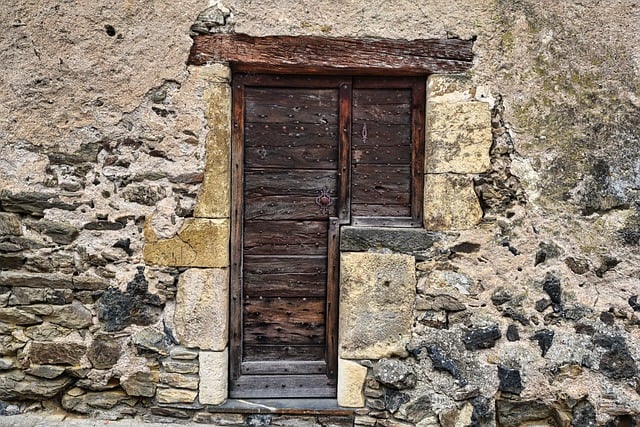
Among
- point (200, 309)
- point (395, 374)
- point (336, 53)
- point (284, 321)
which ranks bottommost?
point (395, 374)

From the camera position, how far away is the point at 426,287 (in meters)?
2.83

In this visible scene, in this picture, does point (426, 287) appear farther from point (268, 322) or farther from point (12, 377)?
point (12, 377)

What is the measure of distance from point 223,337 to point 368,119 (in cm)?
144

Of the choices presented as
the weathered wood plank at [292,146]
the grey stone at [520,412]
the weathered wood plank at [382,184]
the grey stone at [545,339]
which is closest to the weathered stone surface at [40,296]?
the weathered wood plank at [292,146]

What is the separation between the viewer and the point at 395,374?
2.79m

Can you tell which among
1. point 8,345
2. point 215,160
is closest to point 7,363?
point 8,345

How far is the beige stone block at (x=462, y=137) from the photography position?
2.79m

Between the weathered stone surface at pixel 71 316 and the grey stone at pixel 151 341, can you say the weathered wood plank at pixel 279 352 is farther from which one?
the weathered stone surface at pixel 71 316

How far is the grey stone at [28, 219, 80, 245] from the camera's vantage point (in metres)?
2.80

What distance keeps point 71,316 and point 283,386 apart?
47.7 inches

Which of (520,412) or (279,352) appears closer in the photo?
(520,412)

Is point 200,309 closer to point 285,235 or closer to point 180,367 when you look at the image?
point 180,367

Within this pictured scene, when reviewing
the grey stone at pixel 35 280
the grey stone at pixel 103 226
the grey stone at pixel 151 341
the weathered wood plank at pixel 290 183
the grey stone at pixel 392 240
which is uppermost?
the weathered wood plank at pixel 290 183

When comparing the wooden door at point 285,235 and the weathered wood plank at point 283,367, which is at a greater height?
the wooden door at point 285,235
